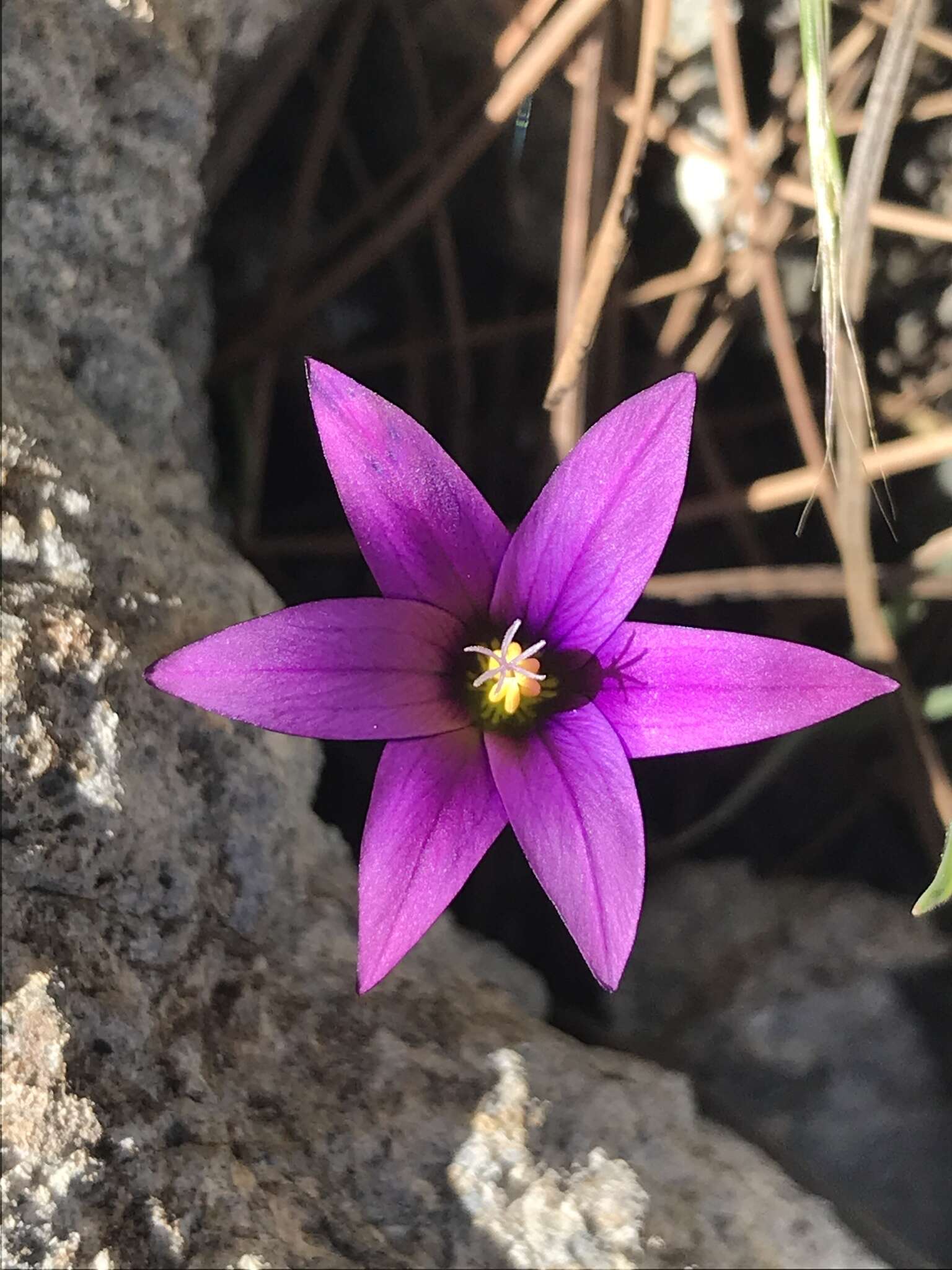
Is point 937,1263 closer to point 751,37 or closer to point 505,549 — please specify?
point 505,549

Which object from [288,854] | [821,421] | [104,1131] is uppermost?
[821,421]

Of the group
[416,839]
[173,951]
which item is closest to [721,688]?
[416,839]

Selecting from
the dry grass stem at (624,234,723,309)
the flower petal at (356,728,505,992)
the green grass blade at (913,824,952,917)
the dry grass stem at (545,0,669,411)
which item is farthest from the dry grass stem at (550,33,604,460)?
the green grass blade at (913,824,952,917)

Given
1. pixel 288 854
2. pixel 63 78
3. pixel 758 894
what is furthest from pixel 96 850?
pixel 758 894

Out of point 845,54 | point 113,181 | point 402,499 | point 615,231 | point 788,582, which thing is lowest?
point 402,499

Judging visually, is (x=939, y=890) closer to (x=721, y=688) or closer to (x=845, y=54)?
(x=721, y=688)
